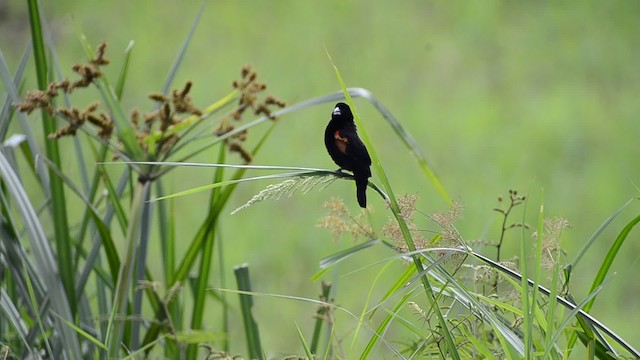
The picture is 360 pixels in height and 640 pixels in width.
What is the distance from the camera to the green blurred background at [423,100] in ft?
7.88

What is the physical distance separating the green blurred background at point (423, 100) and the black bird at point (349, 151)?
147 cm

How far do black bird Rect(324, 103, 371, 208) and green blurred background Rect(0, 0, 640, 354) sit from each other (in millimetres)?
1467

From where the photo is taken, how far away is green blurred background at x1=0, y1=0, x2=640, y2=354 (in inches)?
94.5

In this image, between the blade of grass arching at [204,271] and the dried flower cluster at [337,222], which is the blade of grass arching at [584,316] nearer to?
the dried flower cluster at [337,222]

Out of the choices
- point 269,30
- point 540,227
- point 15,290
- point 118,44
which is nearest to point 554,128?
point 269,30

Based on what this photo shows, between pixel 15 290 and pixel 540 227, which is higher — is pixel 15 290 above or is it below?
below

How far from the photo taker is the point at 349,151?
69 cm

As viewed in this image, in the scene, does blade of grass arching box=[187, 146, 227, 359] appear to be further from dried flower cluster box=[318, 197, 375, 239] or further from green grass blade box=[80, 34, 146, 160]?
dried flower cluster box=[318, 197, 375, 239]

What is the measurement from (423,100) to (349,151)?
216 cm

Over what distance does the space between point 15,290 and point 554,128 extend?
1.90m

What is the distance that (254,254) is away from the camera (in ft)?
8.02

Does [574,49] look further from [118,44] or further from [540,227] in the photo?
[540,227]

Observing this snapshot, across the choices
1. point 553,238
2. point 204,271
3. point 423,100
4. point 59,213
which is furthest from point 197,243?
point 423,100

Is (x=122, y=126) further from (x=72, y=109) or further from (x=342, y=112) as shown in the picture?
(x=342, y=112)
